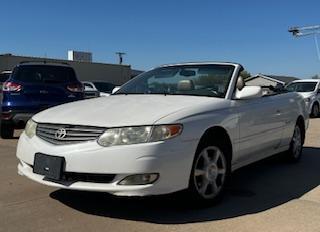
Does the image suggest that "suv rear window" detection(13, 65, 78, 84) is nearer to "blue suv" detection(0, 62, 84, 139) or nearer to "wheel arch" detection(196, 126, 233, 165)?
"blue suv" detection(0, 62, 84, 139)

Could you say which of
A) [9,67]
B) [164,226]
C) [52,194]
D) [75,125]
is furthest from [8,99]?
[9,67]

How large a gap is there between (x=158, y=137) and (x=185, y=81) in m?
1.71

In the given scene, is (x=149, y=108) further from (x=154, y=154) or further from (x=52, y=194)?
(x=52, y=194)

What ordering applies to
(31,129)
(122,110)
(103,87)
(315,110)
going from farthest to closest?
1. (103,87)
2. (315,110)
3. (31,129)
4. (122,110)

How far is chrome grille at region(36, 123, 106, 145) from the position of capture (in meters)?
4.72

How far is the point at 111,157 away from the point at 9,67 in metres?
29.1

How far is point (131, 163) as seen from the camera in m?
4.55

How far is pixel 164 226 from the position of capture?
4629 mm

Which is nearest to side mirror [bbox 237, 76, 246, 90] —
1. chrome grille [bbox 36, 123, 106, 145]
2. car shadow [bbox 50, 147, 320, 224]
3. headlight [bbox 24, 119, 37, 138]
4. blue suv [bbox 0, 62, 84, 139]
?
car shadow [bbox 50, 147, 320, 224]

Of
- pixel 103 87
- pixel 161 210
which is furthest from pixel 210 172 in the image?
pixel 103 87

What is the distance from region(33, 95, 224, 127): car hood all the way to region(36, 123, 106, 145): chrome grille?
5 cm

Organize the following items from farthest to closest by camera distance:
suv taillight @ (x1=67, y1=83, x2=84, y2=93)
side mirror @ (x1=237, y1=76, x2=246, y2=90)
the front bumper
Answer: suv taillight @ (x1=67, y1=83, x2=84, y2=93)
side mirror @ (x1=237, y1=76, x2=246, y2=90)
the front bumper

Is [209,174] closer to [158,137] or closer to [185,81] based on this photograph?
[158,137]

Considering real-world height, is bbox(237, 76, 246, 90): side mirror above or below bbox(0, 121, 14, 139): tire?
above
